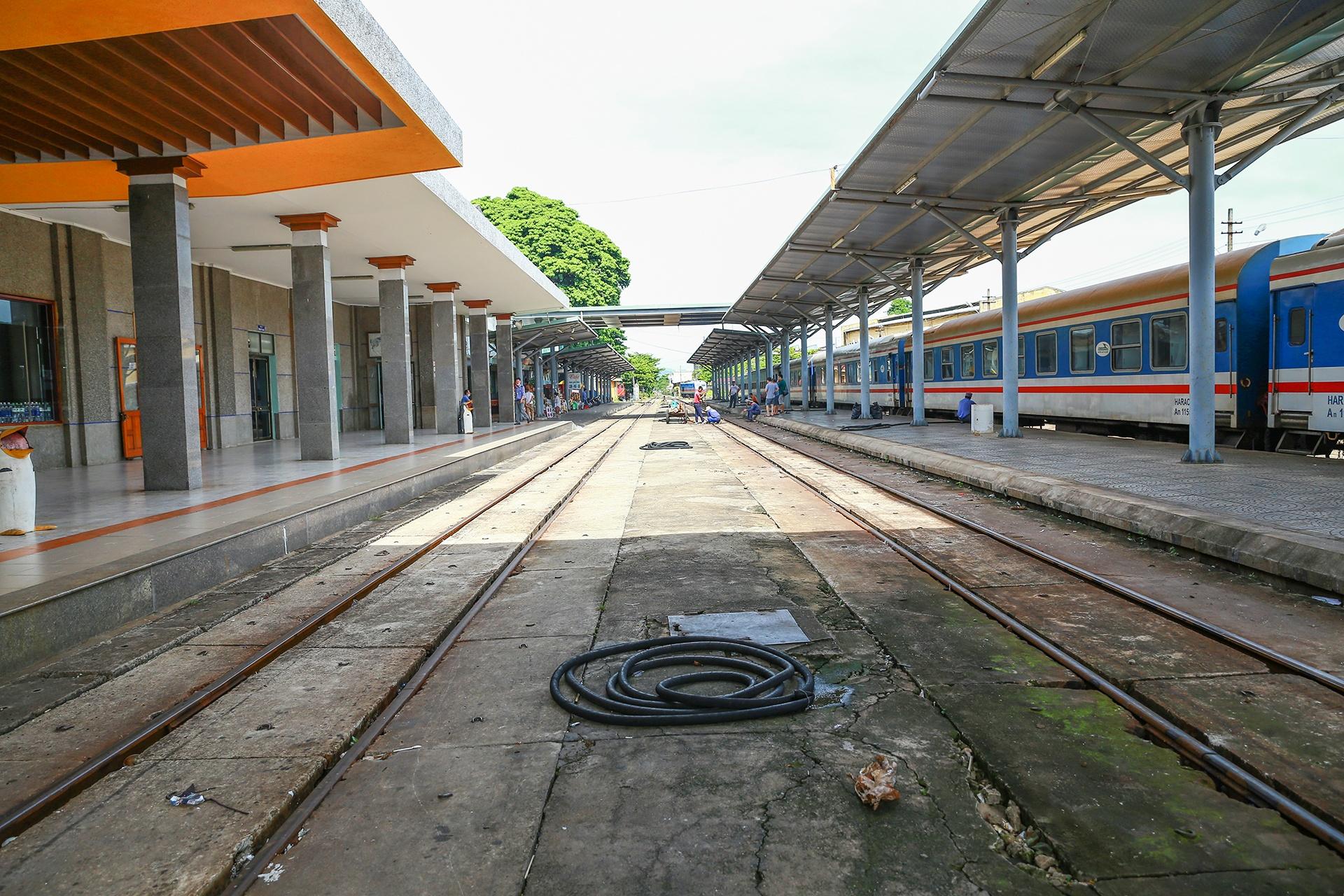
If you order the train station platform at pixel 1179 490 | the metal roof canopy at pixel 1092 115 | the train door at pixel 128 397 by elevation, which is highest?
the metal roof canopy at pixel 1092 115

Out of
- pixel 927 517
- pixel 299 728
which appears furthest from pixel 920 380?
pixel 299 728

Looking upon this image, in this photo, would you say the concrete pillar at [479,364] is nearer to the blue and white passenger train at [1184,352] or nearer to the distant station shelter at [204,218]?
the distant station shelter at [204,218]

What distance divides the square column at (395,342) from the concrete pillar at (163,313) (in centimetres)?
924

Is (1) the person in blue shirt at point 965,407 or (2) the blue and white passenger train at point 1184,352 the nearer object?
(2) the blue and white passenger train at point 1184,352

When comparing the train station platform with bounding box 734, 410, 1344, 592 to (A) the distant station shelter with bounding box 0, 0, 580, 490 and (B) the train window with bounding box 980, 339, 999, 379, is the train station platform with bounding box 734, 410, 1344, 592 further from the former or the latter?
(A) the distant station shelter with bounding box 0, 0, 580, 490

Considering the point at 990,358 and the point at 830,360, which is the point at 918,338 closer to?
the point at 990,358

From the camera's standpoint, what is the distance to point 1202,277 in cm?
1223

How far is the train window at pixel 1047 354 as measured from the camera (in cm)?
2003

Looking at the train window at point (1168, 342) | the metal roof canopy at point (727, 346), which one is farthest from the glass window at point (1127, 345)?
the metal roof canopy at point (727, 346)

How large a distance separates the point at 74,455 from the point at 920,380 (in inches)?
799

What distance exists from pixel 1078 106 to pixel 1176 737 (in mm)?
11273

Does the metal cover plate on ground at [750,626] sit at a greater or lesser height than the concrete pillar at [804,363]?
lesser

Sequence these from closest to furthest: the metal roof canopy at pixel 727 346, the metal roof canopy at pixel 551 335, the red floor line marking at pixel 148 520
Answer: the red floor line marking at pixel 148 520, the metal roof canopy at pixel 551 335, the metal roof canopy at pixel 727 346

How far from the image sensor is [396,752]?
398cm
